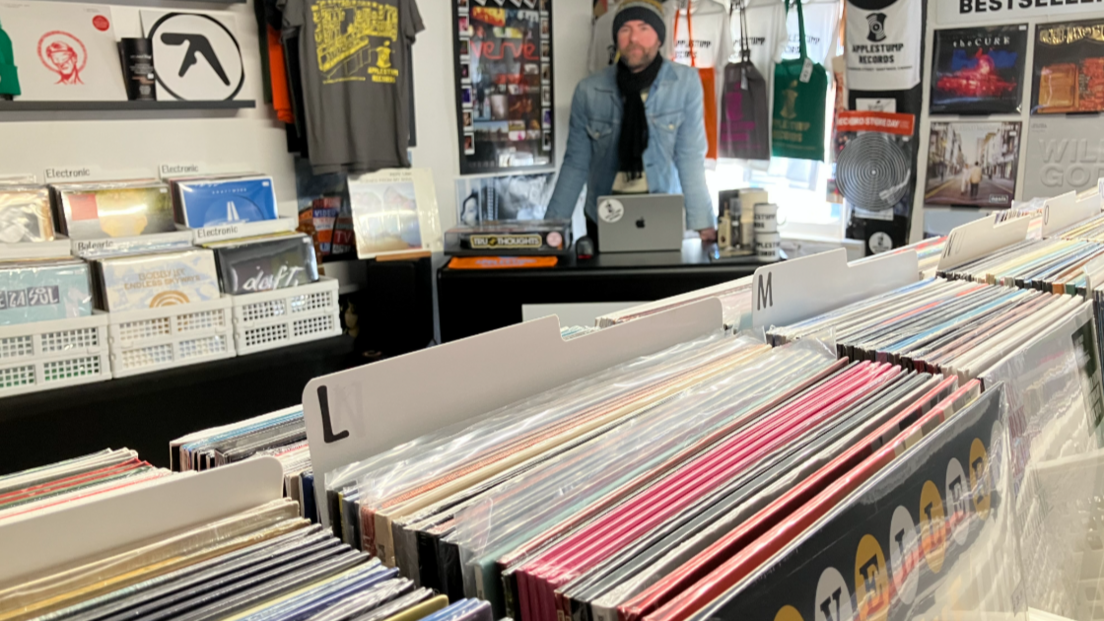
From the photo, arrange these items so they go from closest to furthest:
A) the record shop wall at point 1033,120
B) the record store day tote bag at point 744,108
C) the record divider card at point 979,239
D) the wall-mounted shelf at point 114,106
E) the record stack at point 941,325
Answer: the record stack at point 941,325 < the record divider card at point 979,239 < the wall-mounted shelf at point 114,106 < the record shop wall at point 1033,120 < the record store day tote bag at point 744,108

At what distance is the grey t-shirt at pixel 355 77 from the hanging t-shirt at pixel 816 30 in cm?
196

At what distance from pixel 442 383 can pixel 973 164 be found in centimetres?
387

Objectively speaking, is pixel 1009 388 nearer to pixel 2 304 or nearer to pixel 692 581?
pixel 692 581

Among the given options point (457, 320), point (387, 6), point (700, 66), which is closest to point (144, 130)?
point (387, 6)

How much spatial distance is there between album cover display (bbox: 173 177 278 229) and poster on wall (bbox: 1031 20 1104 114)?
131 inches

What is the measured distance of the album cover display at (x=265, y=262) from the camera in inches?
104

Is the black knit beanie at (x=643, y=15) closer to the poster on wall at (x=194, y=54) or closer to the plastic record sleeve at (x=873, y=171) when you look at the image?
the plastic record sleeve at (x=873, y=171)

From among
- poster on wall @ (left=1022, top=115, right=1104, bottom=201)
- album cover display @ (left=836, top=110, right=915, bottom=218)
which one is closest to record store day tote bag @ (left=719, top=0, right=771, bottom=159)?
album cover display @ (left=836, top=110, right=915, bottom=218)

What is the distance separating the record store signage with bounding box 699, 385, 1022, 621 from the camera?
51 cm

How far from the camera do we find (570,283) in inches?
138

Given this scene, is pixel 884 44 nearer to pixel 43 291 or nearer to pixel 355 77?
pixel 355 77

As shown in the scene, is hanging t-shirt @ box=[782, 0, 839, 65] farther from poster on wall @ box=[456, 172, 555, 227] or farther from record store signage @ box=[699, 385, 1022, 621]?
Answer: record store signage @ box=[699, 385, 1022, 621]

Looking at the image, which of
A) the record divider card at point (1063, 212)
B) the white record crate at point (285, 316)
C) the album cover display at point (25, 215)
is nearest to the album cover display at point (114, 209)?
the album cover display at point (25, 215)

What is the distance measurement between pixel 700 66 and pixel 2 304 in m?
3.54
